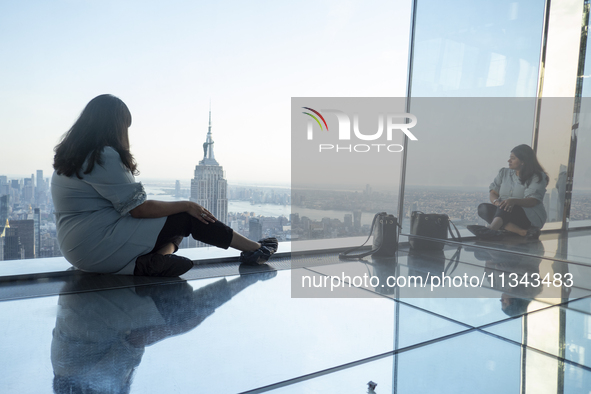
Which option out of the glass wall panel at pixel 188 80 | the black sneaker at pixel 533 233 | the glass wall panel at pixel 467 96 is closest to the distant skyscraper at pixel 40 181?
the glass wall panel at pixel 188 80

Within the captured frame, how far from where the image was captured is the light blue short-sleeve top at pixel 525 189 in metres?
2.50

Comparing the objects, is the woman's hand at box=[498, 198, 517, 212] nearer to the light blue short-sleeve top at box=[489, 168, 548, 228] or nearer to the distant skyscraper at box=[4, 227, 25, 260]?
the light blue short-sleeve top at box=[489, 168, 548, 228]

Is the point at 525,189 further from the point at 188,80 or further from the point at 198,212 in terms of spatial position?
the point at 188,80

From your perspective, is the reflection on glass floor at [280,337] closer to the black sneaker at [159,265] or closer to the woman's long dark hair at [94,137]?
the black sneaker at [159,265]

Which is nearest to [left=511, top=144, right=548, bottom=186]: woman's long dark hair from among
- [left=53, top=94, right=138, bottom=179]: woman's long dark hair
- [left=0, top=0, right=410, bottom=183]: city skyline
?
[left=0, top=0, right=410, bottom=183]: city skyline

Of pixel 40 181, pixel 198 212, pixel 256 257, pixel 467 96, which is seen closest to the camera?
pixel 198 212

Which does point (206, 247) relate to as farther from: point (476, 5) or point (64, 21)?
point (476, 5)

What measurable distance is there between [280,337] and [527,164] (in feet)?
6.78

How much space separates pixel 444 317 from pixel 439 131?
1.93 meters

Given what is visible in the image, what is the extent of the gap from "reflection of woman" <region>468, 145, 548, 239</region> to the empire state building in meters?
1.80

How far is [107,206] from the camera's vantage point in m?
1.90

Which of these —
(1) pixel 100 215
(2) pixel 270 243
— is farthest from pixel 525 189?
(1) pixel 100 215

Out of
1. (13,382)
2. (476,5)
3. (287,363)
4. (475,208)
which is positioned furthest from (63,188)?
(476,5)

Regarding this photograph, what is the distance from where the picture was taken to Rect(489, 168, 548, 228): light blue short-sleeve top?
2500 mm
